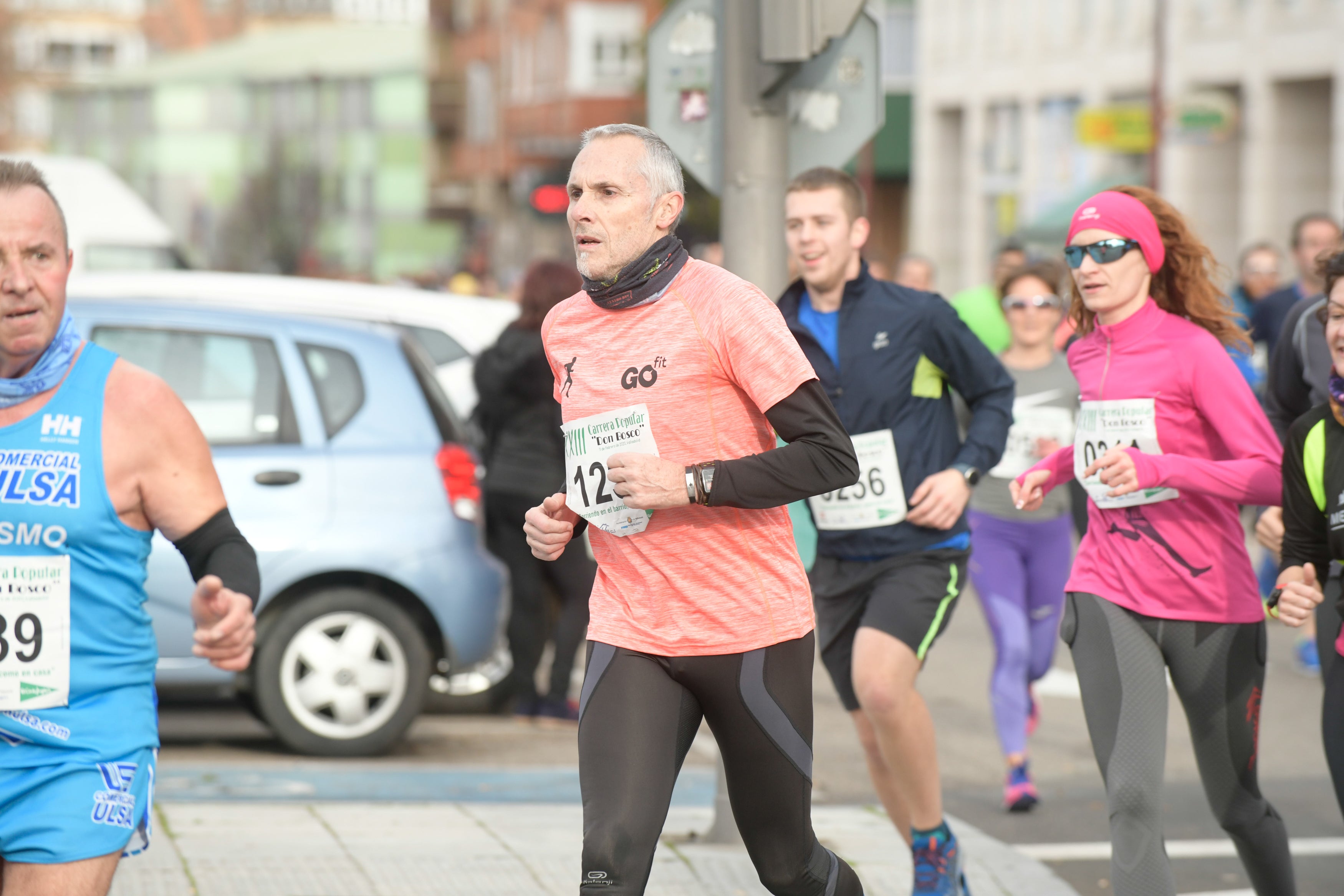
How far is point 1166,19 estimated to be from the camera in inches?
1192

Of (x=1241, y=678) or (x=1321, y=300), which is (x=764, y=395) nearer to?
(x=1241, y=678)

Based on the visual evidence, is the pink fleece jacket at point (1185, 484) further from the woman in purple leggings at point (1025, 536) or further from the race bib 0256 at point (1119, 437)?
the woman in purple leggings at point (1025, 536)

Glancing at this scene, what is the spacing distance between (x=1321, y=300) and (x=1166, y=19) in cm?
2603

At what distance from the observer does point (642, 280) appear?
13.0 ft

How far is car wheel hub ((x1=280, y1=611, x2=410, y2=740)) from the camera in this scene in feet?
25.6

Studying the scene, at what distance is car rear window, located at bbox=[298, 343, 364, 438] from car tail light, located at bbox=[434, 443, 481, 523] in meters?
0.41

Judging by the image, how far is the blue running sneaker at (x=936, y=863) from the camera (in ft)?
17.4

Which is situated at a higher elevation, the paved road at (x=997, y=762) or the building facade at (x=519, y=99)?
the building facade at (x=519, y=99)

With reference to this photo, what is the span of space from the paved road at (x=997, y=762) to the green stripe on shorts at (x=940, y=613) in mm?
1137

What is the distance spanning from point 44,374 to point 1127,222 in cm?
282

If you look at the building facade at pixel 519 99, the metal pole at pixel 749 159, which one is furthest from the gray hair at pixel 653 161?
the building facade at pixel 519 99

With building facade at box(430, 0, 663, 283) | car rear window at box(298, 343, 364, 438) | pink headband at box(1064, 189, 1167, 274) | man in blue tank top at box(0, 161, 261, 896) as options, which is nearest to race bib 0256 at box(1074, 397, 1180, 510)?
pink headband at box(1064, 189, 1167, 274)

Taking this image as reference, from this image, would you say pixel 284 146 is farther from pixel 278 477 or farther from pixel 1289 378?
pixel 1289 378

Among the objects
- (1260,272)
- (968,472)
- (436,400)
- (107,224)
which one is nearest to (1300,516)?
(968,472)
